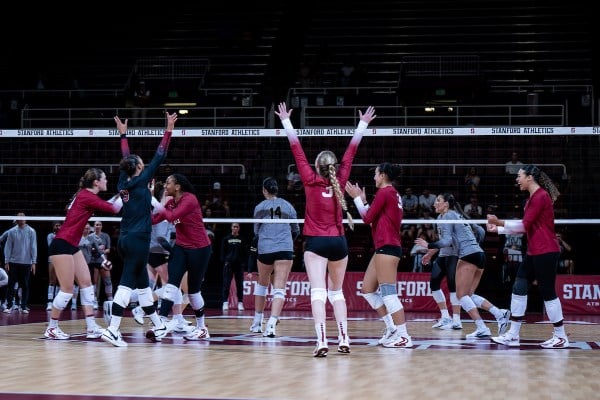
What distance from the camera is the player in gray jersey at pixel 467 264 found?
1298 centimetres

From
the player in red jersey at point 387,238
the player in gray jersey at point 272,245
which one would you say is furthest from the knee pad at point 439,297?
the player in red jersey at point 387,238

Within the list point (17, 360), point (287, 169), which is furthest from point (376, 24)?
point (17, 360)

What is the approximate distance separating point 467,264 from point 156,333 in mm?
4667

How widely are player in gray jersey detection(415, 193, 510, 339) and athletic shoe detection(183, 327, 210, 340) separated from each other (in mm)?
3265

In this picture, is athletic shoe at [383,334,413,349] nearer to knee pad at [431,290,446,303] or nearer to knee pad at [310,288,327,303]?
knee pad at [310,288,327,303]

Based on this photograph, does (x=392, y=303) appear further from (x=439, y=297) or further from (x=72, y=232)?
(x=439, y=297)

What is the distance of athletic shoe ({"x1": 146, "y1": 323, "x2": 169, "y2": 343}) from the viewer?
11.4m

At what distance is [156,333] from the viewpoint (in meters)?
11.5

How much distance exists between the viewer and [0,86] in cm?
2909

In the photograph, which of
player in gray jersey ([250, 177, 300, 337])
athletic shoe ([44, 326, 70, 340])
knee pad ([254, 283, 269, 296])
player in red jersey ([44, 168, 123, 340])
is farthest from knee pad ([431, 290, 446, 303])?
athletic shoe ([44, 326, 70, 340])

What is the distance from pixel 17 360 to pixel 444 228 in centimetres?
685

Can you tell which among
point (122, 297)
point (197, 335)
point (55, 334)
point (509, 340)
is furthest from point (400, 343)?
point (55, 334)

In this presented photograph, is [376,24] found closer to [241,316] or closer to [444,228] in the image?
[241,316]

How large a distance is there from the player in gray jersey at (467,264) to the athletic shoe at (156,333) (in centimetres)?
379
